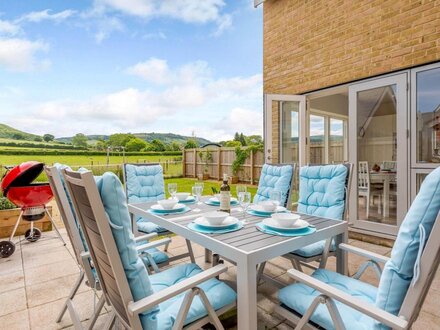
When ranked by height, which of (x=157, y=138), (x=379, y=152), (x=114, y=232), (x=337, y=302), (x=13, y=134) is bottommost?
(x=337, y=302)

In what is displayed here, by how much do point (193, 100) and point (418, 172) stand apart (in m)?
9.48

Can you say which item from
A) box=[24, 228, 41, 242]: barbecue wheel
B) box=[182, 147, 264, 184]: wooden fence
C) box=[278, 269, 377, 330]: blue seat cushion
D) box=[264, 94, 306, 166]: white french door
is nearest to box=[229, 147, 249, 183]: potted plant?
box=[182, 147, 264, 184]: wooden fence

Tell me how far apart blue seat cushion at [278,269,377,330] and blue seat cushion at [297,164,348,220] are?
68 centimetres

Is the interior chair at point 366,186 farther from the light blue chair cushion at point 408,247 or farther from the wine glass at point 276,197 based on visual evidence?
the light blue chair cushion at point 408,247

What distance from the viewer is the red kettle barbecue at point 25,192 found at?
10.1 feet

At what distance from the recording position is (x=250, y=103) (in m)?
11.3

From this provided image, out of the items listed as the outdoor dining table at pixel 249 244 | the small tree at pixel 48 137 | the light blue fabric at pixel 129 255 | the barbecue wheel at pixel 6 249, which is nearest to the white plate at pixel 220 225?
the outdoor dining table at pixel 249 244

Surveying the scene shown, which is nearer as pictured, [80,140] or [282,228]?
[282,228]

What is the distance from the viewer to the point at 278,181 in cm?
265

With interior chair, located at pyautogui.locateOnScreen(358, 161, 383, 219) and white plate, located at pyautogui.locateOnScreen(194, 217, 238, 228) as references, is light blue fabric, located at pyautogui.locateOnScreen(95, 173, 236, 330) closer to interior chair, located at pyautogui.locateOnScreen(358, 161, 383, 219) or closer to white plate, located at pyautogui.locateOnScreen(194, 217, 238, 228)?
white plate, located at pyautogui.locateOnScreen(194, 217, 238, 228)

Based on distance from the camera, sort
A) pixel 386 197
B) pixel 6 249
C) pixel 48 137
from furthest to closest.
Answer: pixel 48 137
pixel 386 197
pixel 6 249

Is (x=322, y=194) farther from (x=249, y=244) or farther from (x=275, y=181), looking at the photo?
(x=249, y=244)

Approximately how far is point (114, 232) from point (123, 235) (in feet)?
0.12

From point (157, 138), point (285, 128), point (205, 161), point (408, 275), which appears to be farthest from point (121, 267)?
point (205, 161)
